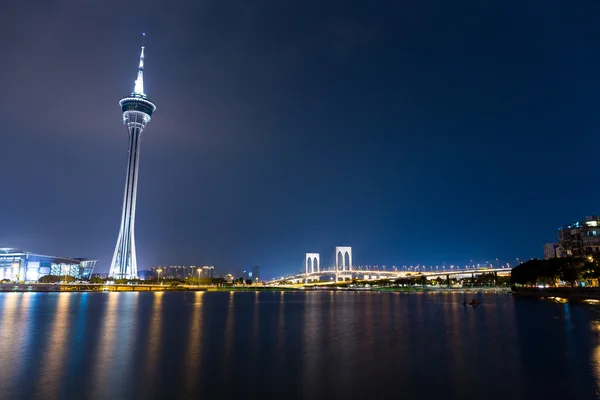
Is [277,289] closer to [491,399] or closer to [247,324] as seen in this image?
[247,324]

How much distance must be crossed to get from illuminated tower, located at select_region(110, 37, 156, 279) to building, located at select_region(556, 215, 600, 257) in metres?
99.6

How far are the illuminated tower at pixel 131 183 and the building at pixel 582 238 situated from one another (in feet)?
327

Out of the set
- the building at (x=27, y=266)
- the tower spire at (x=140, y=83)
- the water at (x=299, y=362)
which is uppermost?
the tower spire at (x=140, y=83)

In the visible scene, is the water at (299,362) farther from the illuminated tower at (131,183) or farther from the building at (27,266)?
the building at (27,266)

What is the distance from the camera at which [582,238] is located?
91.1 m

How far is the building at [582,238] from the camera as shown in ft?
292

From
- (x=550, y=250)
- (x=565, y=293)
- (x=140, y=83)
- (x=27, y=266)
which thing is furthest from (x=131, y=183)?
(x=550, y=250)

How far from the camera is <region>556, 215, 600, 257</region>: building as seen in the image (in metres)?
88.9

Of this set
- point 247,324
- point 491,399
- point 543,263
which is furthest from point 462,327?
point 543,263

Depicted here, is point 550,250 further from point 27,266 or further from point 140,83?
point 27,266

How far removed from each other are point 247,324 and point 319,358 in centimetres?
Result: 1307

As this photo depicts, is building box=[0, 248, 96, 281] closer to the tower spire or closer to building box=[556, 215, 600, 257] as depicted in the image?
the tower spire

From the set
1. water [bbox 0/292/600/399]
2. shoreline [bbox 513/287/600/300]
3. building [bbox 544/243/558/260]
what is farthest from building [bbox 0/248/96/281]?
building [bbox 544/243/558/260]

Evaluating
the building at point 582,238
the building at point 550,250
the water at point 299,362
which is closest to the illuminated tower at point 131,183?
the water at point 299,362
